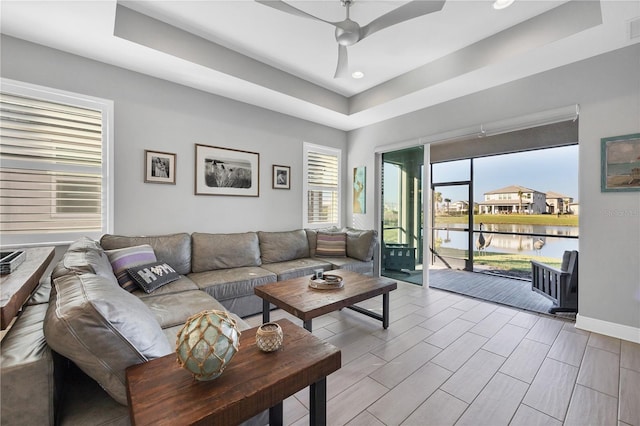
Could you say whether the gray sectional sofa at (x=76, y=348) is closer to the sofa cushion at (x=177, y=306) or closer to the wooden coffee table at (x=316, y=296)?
the sofa cushion at (x=177, y=306)

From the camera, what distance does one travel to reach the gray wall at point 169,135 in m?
2.66

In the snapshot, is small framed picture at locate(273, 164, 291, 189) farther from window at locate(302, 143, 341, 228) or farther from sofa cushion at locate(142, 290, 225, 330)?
sofa cushion at locate(142, 290, 225, 330)

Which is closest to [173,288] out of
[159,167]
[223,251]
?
[223,251]

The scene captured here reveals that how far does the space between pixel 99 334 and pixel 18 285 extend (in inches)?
18.0

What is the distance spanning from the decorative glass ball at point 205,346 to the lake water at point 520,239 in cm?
542

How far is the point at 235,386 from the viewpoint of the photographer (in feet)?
3.02

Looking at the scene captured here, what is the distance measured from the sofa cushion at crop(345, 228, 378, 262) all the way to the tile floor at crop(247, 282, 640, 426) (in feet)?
3.82

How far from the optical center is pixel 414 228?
435 centimetres

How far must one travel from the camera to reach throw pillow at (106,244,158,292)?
2.42 m

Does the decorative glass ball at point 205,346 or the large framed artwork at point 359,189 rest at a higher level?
the large framed artwork at point 359,189

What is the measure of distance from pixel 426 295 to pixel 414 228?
1.10 meters

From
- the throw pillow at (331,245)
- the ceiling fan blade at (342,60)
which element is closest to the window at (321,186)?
the throw pillow at (331,245)

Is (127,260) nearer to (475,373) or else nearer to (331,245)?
(331,245)

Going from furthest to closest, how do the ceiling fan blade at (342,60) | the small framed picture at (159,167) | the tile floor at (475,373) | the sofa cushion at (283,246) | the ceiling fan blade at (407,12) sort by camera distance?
the sofa cushion at (283,246) < the small framed picture at (159,167) < the ceiling fan blade at (342,60) < the ceiling fan blade at (407,12) < the tile floor at (475,373)
